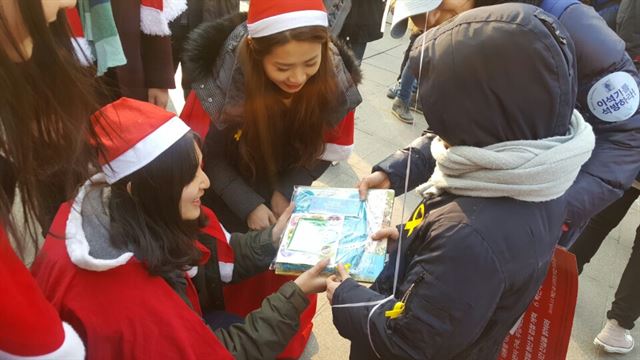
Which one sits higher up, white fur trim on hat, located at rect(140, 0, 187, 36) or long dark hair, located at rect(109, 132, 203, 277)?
white fur trim on hat, located at rect(140, 0, 187, 36)

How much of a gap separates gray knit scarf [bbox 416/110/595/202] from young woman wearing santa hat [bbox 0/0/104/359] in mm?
853

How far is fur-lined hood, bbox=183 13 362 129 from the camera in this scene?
1.91m

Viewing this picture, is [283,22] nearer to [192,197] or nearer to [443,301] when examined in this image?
[192,197]

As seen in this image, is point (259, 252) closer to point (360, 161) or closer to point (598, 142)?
point (598, 142)

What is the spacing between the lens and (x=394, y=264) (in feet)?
5.00

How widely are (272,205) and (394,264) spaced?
82 centimetres

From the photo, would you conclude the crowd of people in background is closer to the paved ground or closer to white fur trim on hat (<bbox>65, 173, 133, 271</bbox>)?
white fur trim on hat (<bbox>65, 173, 133, 271</bbox>)

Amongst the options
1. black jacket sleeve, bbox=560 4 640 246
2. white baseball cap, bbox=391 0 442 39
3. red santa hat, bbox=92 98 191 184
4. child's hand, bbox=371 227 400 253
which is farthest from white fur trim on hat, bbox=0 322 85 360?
black jacket sleeve, bbox=560 4 640 246

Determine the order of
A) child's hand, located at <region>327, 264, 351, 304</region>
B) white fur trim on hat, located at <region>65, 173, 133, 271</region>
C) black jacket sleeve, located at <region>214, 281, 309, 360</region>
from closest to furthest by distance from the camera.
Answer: white fur trim on hat, located at <region>65, 173, 133, 271</region> → child's hand, located at <region>327, 264, 351, 304</region> → black jacket sleeve, located at <region>214, 281, 309, 360</region>

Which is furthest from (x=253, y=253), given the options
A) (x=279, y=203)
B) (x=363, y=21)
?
(x=363, y=21)

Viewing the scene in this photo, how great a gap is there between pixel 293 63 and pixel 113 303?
0.99 meters

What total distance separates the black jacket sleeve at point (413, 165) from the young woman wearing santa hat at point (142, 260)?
1.79 feet

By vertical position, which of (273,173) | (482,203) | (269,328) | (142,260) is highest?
(482,203)

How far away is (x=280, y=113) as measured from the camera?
2000mm
